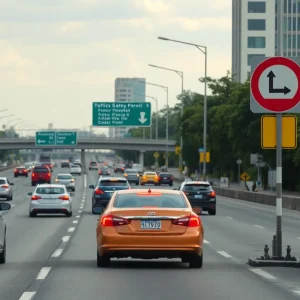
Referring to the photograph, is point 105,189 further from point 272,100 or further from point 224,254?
point 272,100

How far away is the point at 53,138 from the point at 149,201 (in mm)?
95688

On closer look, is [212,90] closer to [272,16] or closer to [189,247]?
[272,16]

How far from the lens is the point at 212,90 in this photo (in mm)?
106875

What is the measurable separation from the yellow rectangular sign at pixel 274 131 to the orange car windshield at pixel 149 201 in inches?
71.1

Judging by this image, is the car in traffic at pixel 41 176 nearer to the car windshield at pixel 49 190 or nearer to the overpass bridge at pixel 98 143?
the overpass bridge at pixel 98 143

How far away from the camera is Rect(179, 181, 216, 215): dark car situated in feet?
146

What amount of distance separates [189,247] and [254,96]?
2.90 m

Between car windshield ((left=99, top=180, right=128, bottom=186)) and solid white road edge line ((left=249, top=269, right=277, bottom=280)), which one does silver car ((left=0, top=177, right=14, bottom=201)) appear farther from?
solid white road edge line ((left=249, top=269, right=277, bottom=280))

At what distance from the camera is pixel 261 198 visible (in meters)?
60.0

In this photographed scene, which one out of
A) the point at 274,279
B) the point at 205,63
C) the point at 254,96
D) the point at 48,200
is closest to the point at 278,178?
the point at 254,96

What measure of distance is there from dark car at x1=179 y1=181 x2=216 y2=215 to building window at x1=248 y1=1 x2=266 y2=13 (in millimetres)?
103872

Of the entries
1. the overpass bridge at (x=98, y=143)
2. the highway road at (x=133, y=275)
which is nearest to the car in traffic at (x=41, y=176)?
the overpass bridge at (x=98, y=143)

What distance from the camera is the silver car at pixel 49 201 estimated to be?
4022 cm

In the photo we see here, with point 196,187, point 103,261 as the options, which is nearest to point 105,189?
point 196,187
